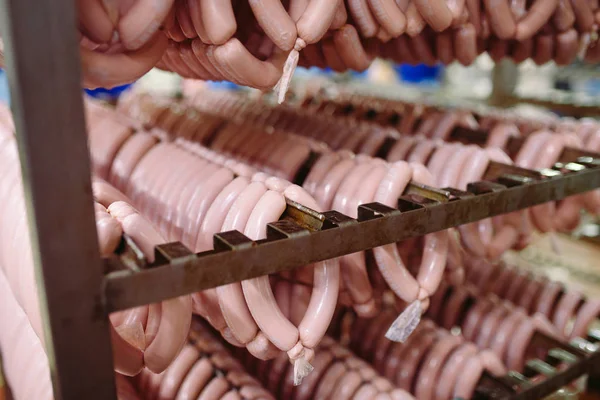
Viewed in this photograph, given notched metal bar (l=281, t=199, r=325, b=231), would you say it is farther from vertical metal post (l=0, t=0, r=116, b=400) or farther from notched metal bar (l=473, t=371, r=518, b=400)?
notched metal bar (l=473, t=371, r=518, b=400)

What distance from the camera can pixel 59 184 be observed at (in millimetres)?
607

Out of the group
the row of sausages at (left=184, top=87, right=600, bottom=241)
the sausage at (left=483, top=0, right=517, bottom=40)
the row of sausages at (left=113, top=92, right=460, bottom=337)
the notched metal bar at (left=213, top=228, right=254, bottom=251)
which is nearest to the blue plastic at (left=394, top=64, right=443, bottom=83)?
the row of sausages at (left=184, top=87, right=600, bottom=241)

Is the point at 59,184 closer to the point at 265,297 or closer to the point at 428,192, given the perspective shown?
the point at 265,297

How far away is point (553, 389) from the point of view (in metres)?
1.31

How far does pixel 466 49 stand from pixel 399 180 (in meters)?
0.49

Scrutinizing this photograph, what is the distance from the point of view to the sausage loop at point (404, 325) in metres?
1.00

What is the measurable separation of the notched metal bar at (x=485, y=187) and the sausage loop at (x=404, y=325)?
0.82 feet

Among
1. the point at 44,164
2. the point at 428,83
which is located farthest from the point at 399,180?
the point at 428,83

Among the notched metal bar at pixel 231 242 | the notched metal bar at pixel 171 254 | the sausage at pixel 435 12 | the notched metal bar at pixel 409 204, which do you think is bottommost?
the notched metal bar at pixel 171 254

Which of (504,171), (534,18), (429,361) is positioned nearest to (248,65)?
(504,171)

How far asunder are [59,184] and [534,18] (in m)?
1.12

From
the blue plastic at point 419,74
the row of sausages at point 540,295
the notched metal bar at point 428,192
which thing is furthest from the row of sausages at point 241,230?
the blue plastic at point 419,74

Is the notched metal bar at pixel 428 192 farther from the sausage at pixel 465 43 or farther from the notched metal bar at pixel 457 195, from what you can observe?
→ the sausage at pixel 465 43

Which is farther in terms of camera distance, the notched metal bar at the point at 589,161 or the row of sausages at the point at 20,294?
the notched metal bar at the point at 589,161
